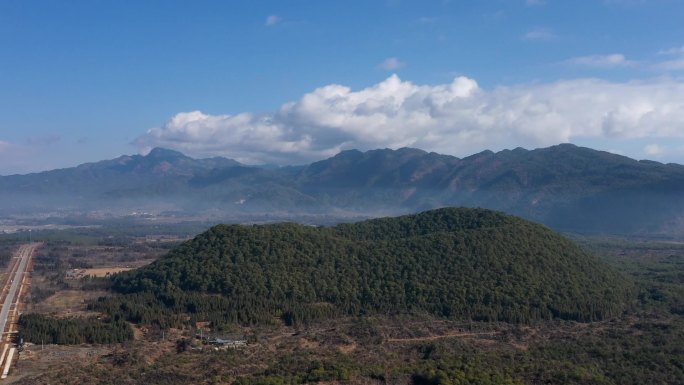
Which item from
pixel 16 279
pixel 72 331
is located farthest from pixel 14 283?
pixel 72 331

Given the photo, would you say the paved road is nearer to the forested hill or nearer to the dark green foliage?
the dark green foliage

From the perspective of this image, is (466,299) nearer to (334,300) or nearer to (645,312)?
(334,300)

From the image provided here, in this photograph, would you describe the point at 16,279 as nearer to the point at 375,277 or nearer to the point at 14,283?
the point at 14,283

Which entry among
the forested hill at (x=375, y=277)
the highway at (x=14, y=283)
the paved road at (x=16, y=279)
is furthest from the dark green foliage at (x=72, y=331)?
the forested hill at (x=375, y=277)

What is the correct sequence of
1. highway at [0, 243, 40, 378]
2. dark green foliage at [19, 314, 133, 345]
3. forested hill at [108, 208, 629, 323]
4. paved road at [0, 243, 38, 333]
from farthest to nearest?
paved road at [0, 243, 38, 333] < forested hill at [108, 208, 629, 323] < highway at [0, 243, 40, 378] < dark green foliage at [19, 314, 133, 345]

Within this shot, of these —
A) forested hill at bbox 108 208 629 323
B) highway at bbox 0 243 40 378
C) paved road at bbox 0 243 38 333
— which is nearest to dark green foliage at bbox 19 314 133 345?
highway at bbox 0 243 40 378
